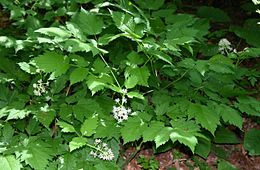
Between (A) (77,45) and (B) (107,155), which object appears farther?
(B) (107,155)

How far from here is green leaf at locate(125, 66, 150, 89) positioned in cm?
328

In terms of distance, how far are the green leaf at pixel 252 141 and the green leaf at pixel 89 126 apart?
1980mm

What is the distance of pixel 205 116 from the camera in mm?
3277

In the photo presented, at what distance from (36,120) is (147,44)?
1310 millimetres

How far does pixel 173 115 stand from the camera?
342 cm

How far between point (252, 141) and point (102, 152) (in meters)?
1.90

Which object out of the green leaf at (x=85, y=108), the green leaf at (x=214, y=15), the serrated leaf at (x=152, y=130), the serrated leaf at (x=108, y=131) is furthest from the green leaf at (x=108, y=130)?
the green leaf at (x=214, y=15)

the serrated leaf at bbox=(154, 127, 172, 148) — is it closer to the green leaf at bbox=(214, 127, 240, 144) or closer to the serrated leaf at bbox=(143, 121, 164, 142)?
the serrated leaf at bbox=(143, 121, 164, 142)

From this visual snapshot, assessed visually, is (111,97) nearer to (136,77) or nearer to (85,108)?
(85,108)

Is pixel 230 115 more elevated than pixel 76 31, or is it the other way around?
pixel 76 31

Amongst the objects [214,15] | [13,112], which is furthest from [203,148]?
[214,15]

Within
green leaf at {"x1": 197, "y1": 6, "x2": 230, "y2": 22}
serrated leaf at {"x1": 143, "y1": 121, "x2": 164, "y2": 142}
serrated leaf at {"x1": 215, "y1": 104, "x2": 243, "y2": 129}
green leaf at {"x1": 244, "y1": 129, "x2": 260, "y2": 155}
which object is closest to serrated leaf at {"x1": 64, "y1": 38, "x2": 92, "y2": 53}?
serrated leaf at {"x1": 143, "y1": 121, "x2": 164, "y2": 142}

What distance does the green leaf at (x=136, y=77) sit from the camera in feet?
10.8

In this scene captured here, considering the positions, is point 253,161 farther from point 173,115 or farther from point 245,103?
point 173,115
